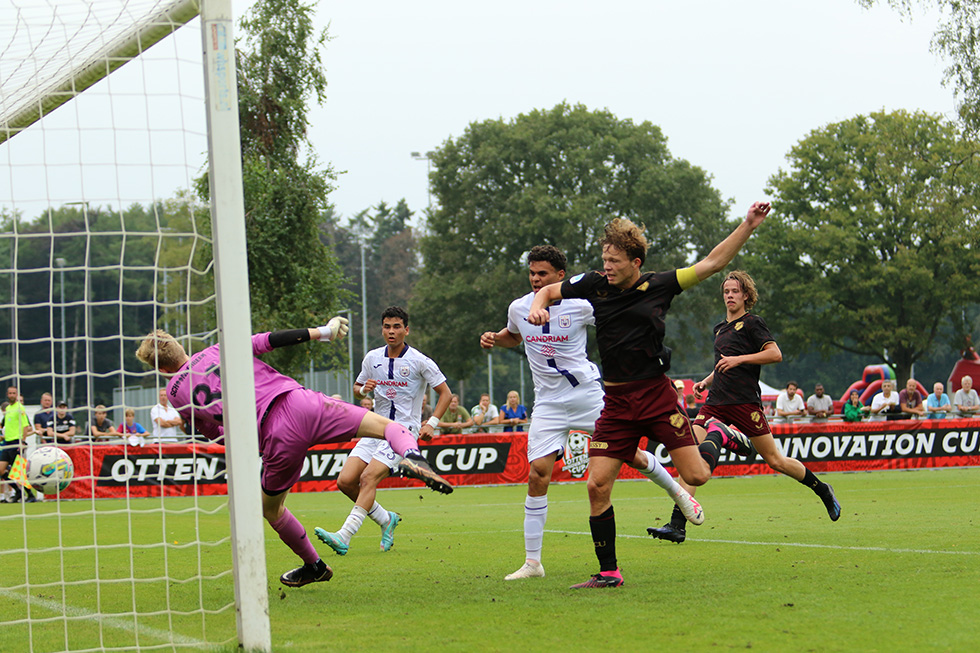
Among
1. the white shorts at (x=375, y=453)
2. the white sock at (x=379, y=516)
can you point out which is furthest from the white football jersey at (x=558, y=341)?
the white sock at (x=379, y=516)

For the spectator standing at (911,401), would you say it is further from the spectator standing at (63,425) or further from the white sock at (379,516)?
the spectator standing at (63,425)

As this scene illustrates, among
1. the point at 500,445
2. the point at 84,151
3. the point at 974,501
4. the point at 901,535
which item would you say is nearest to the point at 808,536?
the point at 901,535

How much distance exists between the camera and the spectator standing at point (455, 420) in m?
21.2

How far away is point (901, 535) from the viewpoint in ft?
29.3

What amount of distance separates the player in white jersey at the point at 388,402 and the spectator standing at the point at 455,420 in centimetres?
1034

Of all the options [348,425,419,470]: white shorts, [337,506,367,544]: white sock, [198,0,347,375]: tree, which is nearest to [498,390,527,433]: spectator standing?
[198,0,347,375]: tree

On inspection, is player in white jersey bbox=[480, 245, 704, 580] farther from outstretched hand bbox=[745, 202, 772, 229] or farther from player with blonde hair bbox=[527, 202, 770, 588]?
outstretched hand bbox=[745, 202, 772, 229]

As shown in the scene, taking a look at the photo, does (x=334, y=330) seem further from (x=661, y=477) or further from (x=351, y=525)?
(x=661, y=477)

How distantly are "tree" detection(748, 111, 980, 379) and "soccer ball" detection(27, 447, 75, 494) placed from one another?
41.0 metres

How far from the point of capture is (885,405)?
2392 centimetres

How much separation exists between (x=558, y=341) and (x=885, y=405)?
18.3 metres

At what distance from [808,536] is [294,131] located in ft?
71.7

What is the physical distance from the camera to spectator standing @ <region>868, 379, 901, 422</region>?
937 inches

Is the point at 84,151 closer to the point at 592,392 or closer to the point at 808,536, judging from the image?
the point at 592,392
